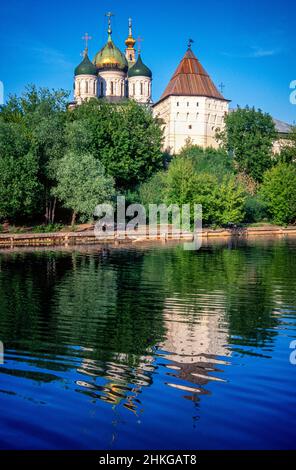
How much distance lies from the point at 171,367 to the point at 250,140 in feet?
179

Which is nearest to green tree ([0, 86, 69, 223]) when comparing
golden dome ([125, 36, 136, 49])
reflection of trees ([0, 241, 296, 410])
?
reflection of trees ([0, 241, 296, 410])

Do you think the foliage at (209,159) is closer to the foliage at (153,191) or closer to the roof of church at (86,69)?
the foliage at (153,191)

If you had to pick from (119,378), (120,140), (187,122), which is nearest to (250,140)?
(187,122)

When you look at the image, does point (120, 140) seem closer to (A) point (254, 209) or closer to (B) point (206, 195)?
(B) point (206, 195)

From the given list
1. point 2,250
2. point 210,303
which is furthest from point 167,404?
point 2,250

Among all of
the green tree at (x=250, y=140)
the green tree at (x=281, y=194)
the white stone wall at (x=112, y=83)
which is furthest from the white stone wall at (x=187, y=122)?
the green tree at (x=281, y=194)

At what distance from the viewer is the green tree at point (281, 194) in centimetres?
5247

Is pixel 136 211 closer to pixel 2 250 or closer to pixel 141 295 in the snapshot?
pixel 2 250

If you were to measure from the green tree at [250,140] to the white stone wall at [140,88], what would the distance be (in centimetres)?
1819

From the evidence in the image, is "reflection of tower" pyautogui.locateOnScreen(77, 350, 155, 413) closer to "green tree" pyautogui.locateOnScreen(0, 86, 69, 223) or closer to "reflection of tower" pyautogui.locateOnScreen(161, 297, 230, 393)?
"reflection of tower" pyautogui.locateOnScreen(161, 297, 230, 393)

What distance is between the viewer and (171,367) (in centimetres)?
1056

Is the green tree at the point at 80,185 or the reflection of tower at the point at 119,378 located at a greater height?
the green tree at the point at 80,185

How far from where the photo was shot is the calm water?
26.1 ft

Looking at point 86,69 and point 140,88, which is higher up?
point 86,69
